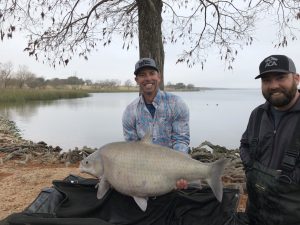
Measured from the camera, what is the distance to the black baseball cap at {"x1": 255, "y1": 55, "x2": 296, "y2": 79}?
3264mm

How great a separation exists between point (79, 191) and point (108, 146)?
90cm

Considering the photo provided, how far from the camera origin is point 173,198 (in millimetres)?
3926

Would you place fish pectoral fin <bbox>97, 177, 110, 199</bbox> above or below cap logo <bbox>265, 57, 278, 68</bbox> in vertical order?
below

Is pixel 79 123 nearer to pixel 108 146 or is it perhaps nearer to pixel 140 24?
pixel 140 24

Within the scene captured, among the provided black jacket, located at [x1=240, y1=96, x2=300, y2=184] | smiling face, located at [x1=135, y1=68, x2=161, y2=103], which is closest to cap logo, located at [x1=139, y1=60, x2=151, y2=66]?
smiling face, located at [x1=135, y1=68, x2=161, y2=103]

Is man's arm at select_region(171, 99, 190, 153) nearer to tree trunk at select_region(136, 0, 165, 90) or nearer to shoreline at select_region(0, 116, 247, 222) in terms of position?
shoreline at select_region(0, 116, 247, 222)

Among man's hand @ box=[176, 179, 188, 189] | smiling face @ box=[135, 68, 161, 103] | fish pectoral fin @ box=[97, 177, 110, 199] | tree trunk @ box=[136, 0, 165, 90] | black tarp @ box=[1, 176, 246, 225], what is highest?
tree trunk @ box=[136, 0, 165, 90]

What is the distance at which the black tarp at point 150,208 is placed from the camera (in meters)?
3.74

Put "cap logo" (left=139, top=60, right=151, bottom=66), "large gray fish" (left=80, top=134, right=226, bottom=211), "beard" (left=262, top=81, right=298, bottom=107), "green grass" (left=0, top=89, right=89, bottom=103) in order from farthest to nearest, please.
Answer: "green grass" (left=0, top=89, right=89, bottom=103) < "cap logo" (left=139, top=60, right=151, bottom=66) < "large gray fish" (left=80, top=134, right=226, bottom=211) < "beard" (left=262, top=81, right=298, bottom=107)

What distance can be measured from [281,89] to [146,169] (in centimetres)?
135

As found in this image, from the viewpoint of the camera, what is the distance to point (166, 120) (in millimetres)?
4203

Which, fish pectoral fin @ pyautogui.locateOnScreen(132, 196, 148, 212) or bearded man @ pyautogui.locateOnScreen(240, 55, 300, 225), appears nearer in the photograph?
bearded man @ pyautogui.locateOnScreen(240, 55, 300, 225)

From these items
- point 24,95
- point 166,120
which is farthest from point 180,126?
point 24,95

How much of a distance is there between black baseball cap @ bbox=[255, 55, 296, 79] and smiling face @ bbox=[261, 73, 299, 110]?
0.15ft
